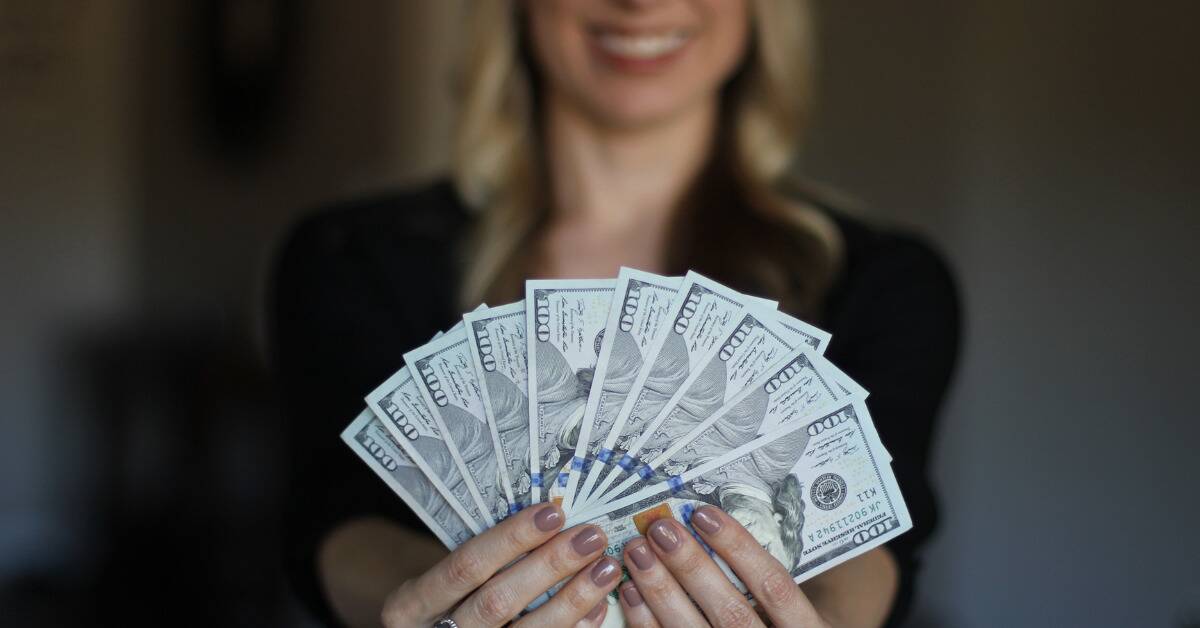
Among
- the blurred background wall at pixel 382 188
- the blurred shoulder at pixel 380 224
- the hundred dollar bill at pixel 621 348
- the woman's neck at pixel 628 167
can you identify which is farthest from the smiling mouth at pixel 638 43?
the blurred background wall at pixel 382 188

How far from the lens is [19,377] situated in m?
4.87

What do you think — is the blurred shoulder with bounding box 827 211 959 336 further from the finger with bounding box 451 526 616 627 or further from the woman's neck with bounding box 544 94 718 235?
the finger with bounding box 451 526 616 627

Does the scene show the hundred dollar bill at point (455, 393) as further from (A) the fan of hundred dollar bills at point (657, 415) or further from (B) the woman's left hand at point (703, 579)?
(B) the woman's left hand at point (703, 579)

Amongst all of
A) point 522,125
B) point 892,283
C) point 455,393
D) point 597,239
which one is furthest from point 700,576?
point 522,125

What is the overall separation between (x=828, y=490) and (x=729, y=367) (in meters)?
0.18

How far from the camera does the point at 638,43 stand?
2035 millimetres

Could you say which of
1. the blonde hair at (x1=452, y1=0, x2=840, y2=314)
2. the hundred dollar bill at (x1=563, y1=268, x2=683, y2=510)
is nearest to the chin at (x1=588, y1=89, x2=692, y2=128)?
the blonde hair at (x1=452, y1=0, x2=840, y2=314)

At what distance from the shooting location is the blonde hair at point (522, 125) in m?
2.14

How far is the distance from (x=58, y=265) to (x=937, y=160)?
3.60 meters

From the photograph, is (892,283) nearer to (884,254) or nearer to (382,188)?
(884,254)

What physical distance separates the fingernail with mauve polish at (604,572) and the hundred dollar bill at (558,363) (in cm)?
11

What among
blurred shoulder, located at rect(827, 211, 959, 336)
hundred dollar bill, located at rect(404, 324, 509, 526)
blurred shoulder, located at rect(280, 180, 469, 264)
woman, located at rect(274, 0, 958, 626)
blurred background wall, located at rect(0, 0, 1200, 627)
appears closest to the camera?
hundred dollar bill, located at rect(404, 324, 509, 526)

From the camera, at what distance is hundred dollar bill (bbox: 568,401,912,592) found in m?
1.34

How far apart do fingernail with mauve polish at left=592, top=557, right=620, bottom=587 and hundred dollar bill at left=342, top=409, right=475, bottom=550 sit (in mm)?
179
